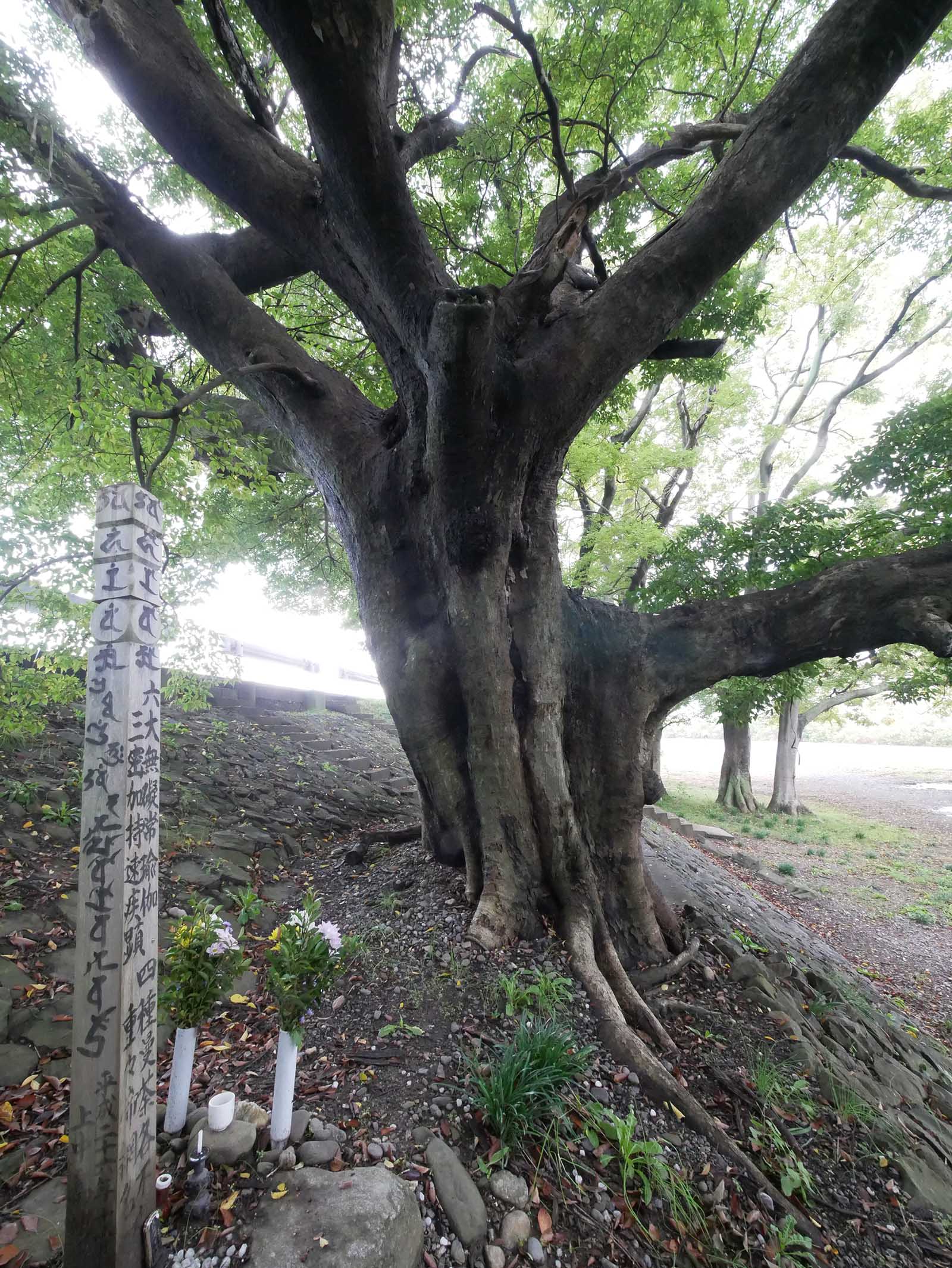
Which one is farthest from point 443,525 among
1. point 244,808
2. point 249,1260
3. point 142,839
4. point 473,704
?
point 244,808

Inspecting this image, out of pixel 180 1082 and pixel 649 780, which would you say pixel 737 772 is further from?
pixel 180 1082

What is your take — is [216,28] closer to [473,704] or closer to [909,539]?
[473,704]

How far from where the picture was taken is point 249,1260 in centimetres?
155

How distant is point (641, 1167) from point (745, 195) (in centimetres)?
467

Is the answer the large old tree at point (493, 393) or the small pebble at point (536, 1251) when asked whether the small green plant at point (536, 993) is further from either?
the small pebble at point (536, 1251)

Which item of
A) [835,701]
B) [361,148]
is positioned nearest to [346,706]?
[361,148]

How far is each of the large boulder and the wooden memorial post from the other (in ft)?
1.20

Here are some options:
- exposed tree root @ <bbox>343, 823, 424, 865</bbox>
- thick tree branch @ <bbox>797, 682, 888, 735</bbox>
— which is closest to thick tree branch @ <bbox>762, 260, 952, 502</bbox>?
thick tree branch @ <bbox>797, 682, 888, 735</bbox>

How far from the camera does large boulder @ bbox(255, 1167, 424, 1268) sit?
1.59m

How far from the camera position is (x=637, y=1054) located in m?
2.56

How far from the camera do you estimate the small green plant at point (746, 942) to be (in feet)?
13.3

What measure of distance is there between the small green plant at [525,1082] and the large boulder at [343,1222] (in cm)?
40

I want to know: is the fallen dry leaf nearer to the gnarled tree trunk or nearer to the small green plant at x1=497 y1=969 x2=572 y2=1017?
the small green plant at x1=497 y1=969 x2=572 y2=1017

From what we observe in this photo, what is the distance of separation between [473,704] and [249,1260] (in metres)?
2.36
